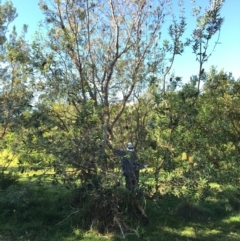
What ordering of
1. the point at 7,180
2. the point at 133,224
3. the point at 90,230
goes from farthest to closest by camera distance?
the point at 7,180 → the point at 133,224 → the point at 90,230

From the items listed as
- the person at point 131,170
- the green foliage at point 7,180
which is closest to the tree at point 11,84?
the green foliage at point 7,180

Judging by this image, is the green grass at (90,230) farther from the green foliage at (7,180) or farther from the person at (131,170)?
the green foliage at (7,180)

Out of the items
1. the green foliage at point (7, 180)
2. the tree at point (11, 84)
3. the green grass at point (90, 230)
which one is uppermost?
the tree at point (11, 84)

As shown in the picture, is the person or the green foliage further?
the green foliage

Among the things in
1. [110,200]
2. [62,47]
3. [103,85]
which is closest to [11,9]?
[62,47]

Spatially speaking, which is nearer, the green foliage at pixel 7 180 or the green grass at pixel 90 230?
the green grass at pixel 90 230

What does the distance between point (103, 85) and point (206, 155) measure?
240 cm

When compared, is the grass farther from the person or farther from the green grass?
the person

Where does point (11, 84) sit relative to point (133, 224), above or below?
above

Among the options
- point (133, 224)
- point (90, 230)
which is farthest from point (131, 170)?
point (90, 230)

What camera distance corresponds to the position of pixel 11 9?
10844mm

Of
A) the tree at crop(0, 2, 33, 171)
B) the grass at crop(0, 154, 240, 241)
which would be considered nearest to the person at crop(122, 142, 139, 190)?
the grass at crop(0, 154, 240, 241)

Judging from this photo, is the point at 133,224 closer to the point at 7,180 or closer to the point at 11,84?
the point at 7,180

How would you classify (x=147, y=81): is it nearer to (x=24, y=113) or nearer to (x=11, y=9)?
(x=24, y=113)
